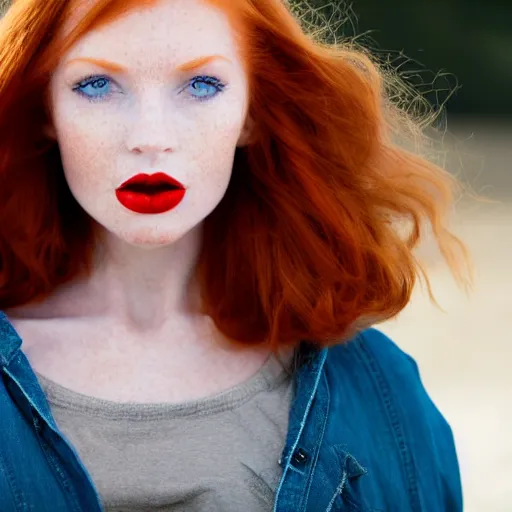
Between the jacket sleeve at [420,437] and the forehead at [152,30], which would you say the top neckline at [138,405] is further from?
the forehead at [152,30]

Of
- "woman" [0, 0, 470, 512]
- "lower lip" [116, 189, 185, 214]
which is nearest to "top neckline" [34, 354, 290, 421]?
"woman" [0, 0, 470, 512]

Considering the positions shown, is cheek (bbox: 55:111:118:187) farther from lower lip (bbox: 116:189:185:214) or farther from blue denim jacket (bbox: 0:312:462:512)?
blue denim jacket (bbox: 0:312:462:512)

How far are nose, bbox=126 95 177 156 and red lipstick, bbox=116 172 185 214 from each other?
0.03m

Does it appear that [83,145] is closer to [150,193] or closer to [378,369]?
[150,193]

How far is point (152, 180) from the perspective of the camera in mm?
1216

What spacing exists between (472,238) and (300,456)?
3.25 m

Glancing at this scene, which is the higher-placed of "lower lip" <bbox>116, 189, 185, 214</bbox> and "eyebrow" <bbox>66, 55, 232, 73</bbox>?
"eyebrow" <bbox>66, 55, 232, 73</bbox>

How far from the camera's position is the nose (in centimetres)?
119

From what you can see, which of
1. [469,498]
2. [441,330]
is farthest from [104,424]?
[441,330]

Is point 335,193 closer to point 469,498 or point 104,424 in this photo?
point 104,424

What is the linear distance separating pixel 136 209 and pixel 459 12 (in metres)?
6.33

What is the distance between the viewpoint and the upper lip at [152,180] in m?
1.21

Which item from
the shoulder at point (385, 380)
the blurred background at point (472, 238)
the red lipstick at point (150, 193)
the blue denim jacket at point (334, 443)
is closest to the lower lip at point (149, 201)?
the red lipstick at point (150, 193)

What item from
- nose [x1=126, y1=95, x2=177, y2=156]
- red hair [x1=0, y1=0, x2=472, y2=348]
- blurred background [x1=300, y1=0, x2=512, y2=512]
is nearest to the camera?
nose [x1=126, y1=95, x2=177, y2=156]
